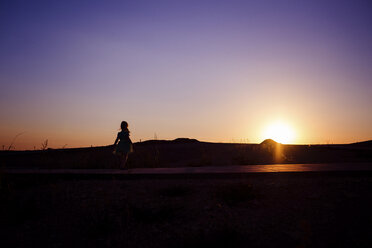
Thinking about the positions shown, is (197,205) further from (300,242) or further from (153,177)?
(153,177)

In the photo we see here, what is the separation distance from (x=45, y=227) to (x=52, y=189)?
7.23ft

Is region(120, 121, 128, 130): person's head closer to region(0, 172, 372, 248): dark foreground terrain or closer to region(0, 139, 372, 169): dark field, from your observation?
region(0, 139, 372, 169): dark field

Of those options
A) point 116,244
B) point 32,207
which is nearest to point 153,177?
point 32,207

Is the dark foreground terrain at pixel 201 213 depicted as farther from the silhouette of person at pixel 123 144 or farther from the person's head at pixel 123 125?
the person's head at pixel 123 125

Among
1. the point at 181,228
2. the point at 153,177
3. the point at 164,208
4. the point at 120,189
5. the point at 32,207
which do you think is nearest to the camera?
the point at 181,228

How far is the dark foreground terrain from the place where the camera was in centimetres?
296

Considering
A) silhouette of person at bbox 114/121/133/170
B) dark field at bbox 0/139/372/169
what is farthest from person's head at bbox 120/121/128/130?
dark field at bbox 0/139/372/169

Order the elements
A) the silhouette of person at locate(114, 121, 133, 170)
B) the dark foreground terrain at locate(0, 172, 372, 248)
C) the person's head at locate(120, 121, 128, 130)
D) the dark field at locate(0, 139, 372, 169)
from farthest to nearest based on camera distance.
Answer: the dark field at locate(0, 139, 372, 169), the person's head at locate(120, 121, 128, 130), the silhouette of person at locate(114, 121, 133, 170), the dark foreground terrain at locate(0, 172, 372, 248)

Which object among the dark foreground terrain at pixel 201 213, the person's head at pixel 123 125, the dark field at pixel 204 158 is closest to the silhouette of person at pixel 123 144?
the person's head at pixel 123 125

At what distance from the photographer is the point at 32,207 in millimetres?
4227

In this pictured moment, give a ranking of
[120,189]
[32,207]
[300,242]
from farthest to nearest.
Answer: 1. [120,189]
2. [32,207]
3. [300,242]

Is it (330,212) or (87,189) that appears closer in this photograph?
(330,212)

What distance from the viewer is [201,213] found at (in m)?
3.77

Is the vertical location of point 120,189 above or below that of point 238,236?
above
